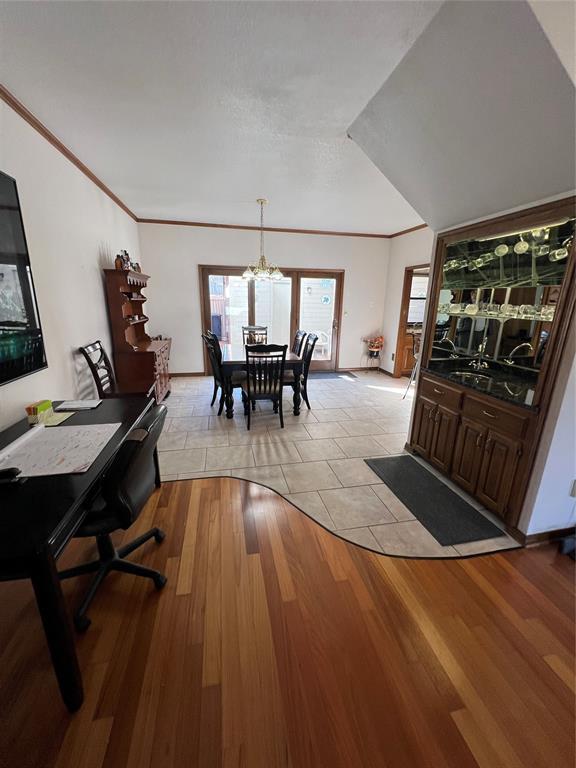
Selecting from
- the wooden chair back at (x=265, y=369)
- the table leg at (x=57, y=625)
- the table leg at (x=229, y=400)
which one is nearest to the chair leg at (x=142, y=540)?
the table leg at (x=57, y=625)

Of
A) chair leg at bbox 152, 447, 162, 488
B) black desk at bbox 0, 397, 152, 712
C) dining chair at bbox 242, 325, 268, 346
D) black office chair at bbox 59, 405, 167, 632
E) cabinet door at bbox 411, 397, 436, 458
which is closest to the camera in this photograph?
black desk at bbox 0, 397, 152, 712

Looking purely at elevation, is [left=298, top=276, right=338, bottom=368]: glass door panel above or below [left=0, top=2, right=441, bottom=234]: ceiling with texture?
below

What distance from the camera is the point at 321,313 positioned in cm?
603

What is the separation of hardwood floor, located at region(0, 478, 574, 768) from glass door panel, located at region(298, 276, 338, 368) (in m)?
4.61

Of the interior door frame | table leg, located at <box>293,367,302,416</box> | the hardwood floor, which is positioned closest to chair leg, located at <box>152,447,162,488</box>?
the hardwood floor

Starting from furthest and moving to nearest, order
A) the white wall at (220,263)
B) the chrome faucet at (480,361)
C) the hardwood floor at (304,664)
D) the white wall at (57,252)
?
the white wall at (220,263), the chrome faucet at (480,361), the white wall at (57,252), the hardwood floor at (304,664)

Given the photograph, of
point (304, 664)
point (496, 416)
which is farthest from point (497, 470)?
point (304, 664)

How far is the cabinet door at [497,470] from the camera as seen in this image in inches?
77.9

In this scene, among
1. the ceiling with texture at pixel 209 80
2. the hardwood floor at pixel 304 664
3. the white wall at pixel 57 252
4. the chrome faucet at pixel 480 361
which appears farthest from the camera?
the chrome faucet at pixel 480 361

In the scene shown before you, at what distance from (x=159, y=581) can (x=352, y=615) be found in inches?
38.8

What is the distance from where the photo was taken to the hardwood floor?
1048 millimetres

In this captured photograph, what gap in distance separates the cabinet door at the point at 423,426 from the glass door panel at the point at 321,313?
3.41 m

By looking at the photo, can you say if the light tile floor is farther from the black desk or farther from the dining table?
the black desk

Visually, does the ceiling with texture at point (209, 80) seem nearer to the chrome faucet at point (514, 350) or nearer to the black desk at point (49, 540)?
the chrome faucet at point (514, 350)
